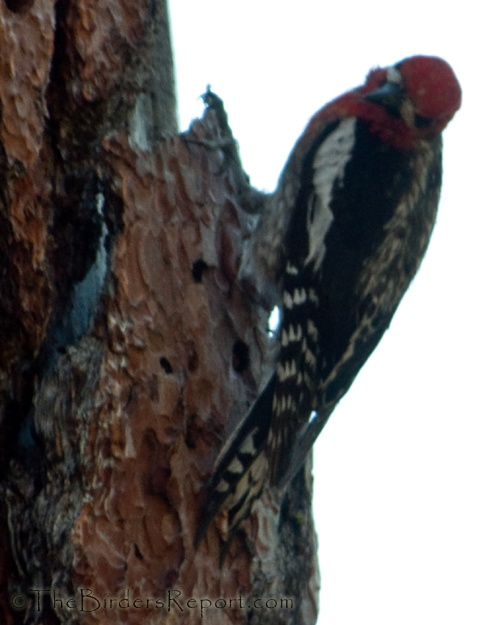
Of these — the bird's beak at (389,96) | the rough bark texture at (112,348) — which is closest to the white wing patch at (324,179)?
the bird's beak at (389,96)

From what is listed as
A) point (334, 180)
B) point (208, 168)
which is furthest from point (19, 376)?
point (334, 180)

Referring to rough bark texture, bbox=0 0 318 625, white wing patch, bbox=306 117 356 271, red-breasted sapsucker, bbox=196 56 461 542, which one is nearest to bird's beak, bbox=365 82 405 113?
red-breasted sapsucker, bbox=196 56 461 542

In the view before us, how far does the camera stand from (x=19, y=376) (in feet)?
6.40

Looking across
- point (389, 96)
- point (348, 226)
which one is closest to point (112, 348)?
point (348, 226)

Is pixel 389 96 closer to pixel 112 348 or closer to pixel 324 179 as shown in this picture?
pixel 324 179

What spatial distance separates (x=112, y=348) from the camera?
6.43 ft

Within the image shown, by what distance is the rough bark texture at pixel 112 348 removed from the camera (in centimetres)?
181

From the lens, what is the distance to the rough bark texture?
1813 millimetres

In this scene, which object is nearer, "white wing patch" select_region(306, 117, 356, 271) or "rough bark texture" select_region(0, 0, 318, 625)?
"rough bark texture" select_region(0, 0, 318, 625)

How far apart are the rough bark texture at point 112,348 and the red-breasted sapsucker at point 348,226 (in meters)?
0.22

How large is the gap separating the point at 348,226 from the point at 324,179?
208 mm

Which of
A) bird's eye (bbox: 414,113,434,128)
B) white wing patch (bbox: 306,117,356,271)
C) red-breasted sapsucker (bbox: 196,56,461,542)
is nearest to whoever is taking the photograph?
red-breasted sapsucker (bbox: 196,56,461,542)

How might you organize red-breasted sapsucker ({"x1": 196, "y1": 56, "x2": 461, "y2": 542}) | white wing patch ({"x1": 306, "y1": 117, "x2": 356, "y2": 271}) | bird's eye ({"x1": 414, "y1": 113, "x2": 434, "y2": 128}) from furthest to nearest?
bird's eye ({"x1": 414, "y1": 113, "x2": 434, "y2": 128}) → white wing patch ({"x1": 306, "y1": 117, "x2": 356, "y2": 271}) → red-breasted sapsucker ({"x1": 196, "y1": 56, "x2": 461, "y2": 542})

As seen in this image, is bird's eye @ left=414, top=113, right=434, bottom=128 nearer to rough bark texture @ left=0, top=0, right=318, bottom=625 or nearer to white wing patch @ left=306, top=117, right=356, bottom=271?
white wing patch @ left=306, top=117, right=356, bottom=271
